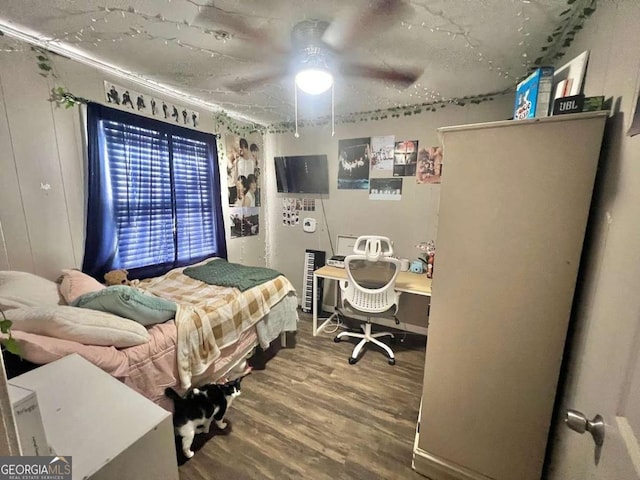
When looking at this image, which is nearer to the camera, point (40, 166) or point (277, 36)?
point (277, 36)

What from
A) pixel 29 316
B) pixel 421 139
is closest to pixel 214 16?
pixel 29 316

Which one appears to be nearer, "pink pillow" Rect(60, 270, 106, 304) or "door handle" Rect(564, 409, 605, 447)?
"door handle" Rect(564, 409, 605, 447)

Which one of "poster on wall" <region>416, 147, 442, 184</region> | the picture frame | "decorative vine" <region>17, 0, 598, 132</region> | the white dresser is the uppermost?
"decorative vine" <region>17, 0, 598, 132</region>

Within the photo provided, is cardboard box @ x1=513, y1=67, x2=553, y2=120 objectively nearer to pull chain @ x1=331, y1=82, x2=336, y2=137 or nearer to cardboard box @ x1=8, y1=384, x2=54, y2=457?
pull chain @ x1=331, y1=82, x2=336, y2=137

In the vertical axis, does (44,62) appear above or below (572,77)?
above

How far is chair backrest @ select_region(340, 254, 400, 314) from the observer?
7.66 ft

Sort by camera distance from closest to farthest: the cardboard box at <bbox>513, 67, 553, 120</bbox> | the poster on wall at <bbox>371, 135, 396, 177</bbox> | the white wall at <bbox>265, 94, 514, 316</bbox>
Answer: the cardboard box at <bbox>513, 67, 553, 120</bbox>
the white wall at <bbox>265, 94, 514, 316</bbox>
the poster on wall at <bbox>371, 135, 396, 177</bbox>

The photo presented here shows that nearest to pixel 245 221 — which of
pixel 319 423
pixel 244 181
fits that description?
pixel 244 181

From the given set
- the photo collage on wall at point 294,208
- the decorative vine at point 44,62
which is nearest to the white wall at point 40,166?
the decorative vine at point 44,62

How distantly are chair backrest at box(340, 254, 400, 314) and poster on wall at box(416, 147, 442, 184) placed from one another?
1.16 meters

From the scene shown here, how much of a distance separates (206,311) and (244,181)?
81.6 inches

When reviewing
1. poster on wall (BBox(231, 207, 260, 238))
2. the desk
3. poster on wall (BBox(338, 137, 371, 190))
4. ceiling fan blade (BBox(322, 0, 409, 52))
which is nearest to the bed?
the desk

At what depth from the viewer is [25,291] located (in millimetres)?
1604

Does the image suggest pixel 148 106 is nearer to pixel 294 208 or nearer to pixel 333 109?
pixel 333 109
